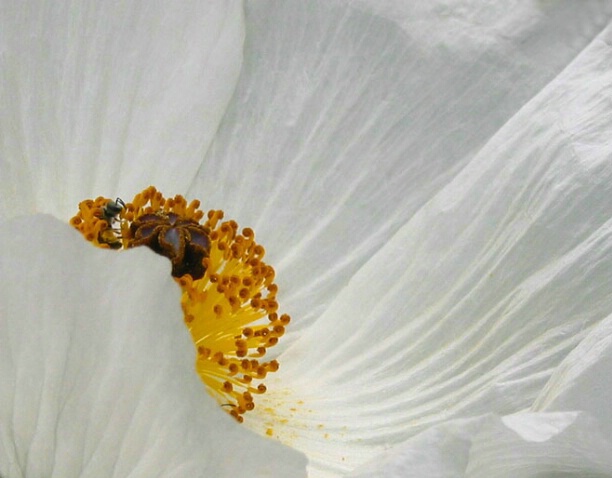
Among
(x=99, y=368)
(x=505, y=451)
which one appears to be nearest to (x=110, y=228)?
(x=99, y=368)

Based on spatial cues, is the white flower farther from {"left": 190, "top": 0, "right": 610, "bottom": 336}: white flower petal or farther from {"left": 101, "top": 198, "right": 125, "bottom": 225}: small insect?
{"left": 101, "top": 198, "right": 125, "bottom": 225}: small insect

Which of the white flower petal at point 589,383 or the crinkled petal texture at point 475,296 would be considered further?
the crinkled petal texture at point 475,296

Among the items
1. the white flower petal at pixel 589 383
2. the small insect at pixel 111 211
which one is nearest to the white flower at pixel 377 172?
the white flower petal at pixel 589 383

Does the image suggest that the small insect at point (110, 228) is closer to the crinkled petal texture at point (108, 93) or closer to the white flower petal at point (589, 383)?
the crinkled petal texture at point (108, 93)

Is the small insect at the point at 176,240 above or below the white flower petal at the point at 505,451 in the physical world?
above

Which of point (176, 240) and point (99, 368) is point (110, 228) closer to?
point (176, 240)

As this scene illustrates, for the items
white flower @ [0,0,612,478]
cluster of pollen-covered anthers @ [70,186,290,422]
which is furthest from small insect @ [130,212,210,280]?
white flower @ [0,0,612,478]

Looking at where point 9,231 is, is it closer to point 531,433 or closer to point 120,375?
point 120,375
